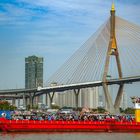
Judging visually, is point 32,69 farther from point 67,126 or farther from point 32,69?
point 67,126

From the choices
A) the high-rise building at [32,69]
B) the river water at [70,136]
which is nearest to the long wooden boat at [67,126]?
the river water at [70,136]

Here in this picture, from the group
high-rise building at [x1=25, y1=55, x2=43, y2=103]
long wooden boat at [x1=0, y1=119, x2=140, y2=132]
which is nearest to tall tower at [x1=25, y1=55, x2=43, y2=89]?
high-rise building at [x1=25, y1=55, x2=43, y2=103]

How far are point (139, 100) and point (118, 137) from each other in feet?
11.6

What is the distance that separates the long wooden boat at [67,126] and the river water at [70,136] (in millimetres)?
552

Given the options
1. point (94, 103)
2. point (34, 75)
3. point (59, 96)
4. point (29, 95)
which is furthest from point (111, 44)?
point (34, 75)

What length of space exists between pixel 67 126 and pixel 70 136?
168 centimetres

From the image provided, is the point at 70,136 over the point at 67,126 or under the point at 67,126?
under

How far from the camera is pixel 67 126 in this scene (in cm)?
3478

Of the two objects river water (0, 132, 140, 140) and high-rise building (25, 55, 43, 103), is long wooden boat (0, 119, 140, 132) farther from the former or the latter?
high-rise building (25, 55, 43, 103)

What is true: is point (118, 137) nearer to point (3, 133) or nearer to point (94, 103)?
point (3, 133)

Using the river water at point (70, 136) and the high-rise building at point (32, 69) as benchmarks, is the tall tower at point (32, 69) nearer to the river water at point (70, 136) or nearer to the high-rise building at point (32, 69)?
the high-rise building at point (32, 69)

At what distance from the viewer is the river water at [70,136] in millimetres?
31038

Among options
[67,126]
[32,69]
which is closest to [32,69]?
[32,69]

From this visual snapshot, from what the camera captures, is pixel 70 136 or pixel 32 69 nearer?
pixel 70 136
